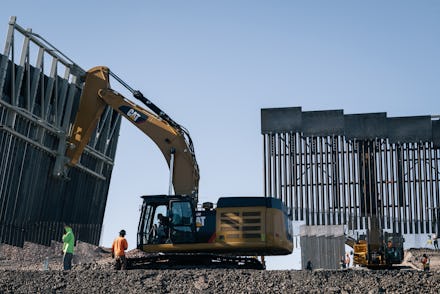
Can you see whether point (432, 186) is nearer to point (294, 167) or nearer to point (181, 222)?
point (294, 167)

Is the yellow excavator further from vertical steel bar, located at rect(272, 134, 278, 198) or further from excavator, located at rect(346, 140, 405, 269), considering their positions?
vertical steel bar, located at rect(272, 134, 278, 198)

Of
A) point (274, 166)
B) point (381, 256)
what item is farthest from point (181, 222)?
point (274, 166)

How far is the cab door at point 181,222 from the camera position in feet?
71.4

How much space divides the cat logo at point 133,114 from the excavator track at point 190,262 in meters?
5.34

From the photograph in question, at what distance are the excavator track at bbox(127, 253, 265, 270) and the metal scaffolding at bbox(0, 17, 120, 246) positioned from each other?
7.72 meters

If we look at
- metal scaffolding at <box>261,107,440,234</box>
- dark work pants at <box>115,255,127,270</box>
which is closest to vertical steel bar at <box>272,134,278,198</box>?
metal scaffolding at <box>261,107,440,234</box>

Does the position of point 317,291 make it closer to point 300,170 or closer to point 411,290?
point 411,290

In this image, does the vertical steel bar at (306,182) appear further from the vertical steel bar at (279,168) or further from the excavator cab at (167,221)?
the excavator cab at (167,221)

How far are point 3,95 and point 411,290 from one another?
15.6m

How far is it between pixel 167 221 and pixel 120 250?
1.42 meters

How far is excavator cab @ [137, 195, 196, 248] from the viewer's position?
2175 centimetres

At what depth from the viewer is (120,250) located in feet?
70.0

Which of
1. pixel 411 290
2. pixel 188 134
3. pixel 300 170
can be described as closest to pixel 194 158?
pixel 188 134

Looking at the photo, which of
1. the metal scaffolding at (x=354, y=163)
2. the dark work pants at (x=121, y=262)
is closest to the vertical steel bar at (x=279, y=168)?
the metal scaffolding at (x=354, y=163)
